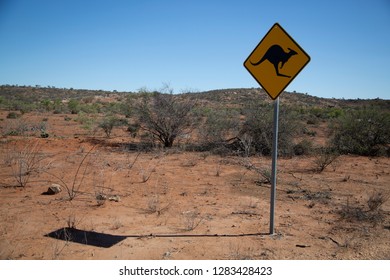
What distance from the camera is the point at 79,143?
1469cm

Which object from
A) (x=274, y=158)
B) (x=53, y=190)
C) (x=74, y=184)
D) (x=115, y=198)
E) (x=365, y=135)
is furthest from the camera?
(x=365, y=135)

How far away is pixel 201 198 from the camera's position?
23.1ft

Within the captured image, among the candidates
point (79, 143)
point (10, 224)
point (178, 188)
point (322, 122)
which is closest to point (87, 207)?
point (10, 224)

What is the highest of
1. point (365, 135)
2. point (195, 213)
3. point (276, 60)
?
point (276, 60)

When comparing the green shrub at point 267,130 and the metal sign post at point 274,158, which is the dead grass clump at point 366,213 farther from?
the green shrub at point 267,130

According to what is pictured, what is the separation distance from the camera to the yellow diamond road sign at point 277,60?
437cm

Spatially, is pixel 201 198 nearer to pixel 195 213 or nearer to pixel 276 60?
pixel 195 213

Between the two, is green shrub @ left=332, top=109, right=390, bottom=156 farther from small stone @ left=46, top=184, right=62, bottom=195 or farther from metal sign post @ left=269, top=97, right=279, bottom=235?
small stone @ left=46, top=184, right=62, bottom=195

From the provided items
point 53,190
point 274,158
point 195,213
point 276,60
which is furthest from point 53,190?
point 276,60

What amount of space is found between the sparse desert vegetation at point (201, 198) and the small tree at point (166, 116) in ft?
0.24

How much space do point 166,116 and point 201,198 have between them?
8.48 metres

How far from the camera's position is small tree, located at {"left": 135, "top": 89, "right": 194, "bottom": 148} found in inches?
593

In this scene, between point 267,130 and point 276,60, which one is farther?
point 267,130

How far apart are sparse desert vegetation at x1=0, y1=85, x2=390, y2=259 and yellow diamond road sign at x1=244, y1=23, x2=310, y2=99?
8.15ft
